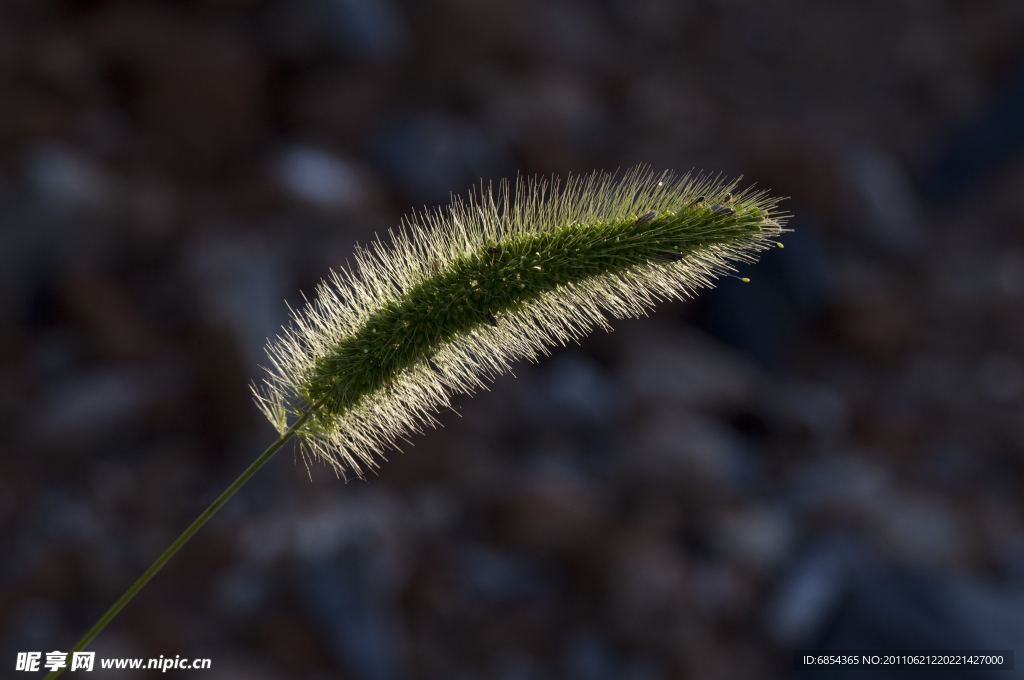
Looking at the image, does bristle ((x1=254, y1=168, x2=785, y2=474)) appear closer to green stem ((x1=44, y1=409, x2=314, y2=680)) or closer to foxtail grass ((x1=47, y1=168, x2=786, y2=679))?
foxtail grass ((x1=47, y1=168, x2=786, y2=679))

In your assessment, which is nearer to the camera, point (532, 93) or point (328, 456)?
point (328, 456)

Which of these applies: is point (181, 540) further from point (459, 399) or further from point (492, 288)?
point (459, 399)

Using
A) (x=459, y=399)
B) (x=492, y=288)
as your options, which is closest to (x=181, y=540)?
(x=492, y=288)

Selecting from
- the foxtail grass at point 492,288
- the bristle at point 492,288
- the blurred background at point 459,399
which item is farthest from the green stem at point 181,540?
the blurred background at point 459,399

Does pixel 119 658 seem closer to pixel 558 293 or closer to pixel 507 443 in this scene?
pixel 507 443

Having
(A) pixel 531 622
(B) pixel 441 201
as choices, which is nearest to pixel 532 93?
(B) pixel 441 201

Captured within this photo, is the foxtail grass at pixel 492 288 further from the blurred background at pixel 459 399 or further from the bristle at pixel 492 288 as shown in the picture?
the blurred background at pixel 459 399
